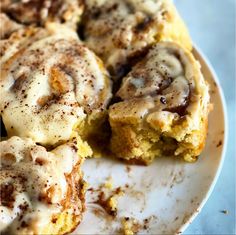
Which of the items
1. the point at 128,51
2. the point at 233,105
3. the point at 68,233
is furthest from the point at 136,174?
the point at 233,105

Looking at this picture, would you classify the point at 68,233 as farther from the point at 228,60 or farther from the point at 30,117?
the point at 228,60

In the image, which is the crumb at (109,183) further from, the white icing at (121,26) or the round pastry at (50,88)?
the white icing at (121,26)

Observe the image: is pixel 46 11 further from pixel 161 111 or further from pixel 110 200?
pixel 110 200

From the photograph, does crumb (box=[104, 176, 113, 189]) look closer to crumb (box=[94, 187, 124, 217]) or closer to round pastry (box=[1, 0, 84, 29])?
crumb (box=[94, 187, 124, 217])

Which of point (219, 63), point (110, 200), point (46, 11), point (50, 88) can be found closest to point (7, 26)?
point (46, 11)

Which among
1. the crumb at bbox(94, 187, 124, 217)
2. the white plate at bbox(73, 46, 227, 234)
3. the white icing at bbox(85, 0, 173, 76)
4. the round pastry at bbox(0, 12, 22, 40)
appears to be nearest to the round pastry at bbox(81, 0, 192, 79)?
the white icing at bbox(85, 0, 173, 76)

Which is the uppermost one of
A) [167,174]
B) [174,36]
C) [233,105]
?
[174,36]
